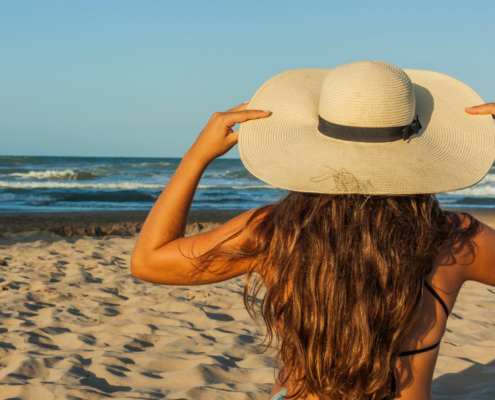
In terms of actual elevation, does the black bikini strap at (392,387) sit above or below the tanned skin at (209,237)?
below

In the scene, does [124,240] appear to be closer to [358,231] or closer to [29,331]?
[29,331]

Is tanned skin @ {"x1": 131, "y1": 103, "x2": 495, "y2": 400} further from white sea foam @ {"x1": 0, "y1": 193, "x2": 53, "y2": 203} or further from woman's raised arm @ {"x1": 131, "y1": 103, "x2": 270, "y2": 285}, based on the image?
white sea foam @ {"x1": 0, "y1": 193, "x2": 53, "y2": 203}

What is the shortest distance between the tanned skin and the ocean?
30.1 ft

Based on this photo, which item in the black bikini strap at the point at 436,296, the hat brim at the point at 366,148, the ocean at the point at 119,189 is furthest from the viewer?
the ocean at the point at 119,189

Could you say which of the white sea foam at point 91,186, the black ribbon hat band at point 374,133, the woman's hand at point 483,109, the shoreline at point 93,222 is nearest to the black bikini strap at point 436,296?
the black ribbon hat band at point 374,133

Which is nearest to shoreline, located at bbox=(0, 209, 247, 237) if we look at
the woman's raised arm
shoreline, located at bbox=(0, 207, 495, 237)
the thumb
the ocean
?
shoreline, located at bbox=(0, 207, 495, 237)

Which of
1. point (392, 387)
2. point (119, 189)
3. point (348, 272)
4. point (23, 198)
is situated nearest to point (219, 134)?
point (348, 272)

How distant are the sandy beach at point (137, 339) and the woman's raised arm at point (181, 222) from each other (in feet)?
4.31

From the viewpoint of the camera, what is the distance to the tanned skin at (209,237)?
1209 millimetres

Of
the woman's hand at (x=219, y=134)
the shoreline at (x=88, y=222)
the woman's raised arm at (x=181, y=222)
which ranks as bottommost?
the shoreline at (x=88, y=222)

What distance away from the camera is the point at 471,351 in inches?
114

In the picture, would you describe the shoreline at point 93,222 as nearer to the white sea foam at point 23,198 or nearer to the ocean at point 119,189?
the ocean at point 119,189

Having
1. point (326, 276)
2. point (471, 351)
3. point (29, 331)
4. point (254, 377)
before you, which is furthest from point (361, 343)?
point (29, 331)

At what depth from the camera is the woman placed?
109cm
